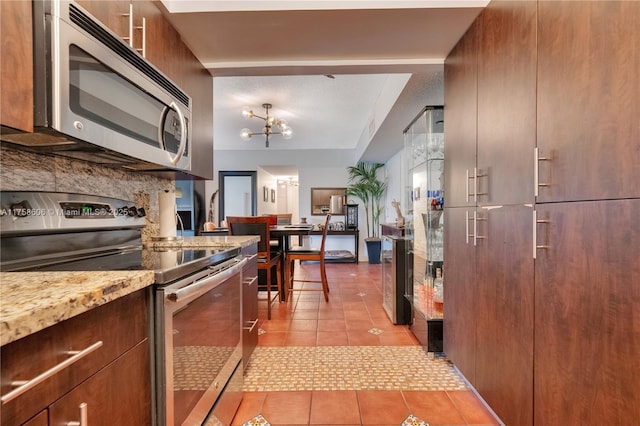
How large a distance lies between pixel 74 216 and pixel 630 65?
1874mm

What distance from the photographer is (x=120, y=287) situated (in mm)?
719

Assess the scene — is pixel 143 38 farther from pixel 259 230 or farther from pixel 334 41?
pixel 259 230

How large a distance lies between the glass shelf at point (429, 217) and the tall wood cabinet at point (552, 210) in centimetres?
56

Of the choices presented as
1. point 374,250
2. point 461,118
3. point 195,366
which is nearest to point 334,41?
point 461,118

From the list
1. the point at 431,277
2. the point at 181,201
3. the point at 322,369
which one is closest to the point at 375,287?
the point at 431,277

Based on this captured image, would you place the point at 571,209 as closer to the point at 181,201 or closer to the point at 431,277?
the point at 431,277

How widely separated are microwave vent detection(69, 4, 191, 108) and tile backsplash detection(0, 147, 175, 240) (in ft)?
1.59

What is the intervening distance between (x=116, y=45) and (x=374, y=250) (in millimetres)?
5429

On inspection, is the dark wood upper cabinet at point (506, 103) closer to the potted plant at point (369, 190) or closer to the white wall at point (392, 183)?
the white wall at point (392, 183)

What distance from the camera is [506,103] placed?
1335 millimetres

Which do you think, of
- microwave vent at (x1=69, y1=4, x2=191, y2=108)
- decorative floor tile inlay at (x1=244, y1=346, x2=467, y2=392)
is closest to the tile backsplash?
microwave vent at (x1=69, y1=4, x2=191, y2=108)

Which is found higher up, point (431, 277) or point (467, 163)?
point (467, 163)

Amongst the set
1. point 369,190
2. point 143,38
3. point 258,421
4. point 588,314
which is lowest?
point 258,421

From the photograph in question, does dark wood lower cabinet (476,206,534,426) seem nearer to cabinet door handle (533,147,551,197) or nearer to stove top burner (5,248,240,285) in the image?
cabinet door handle (533,147,551,197)
